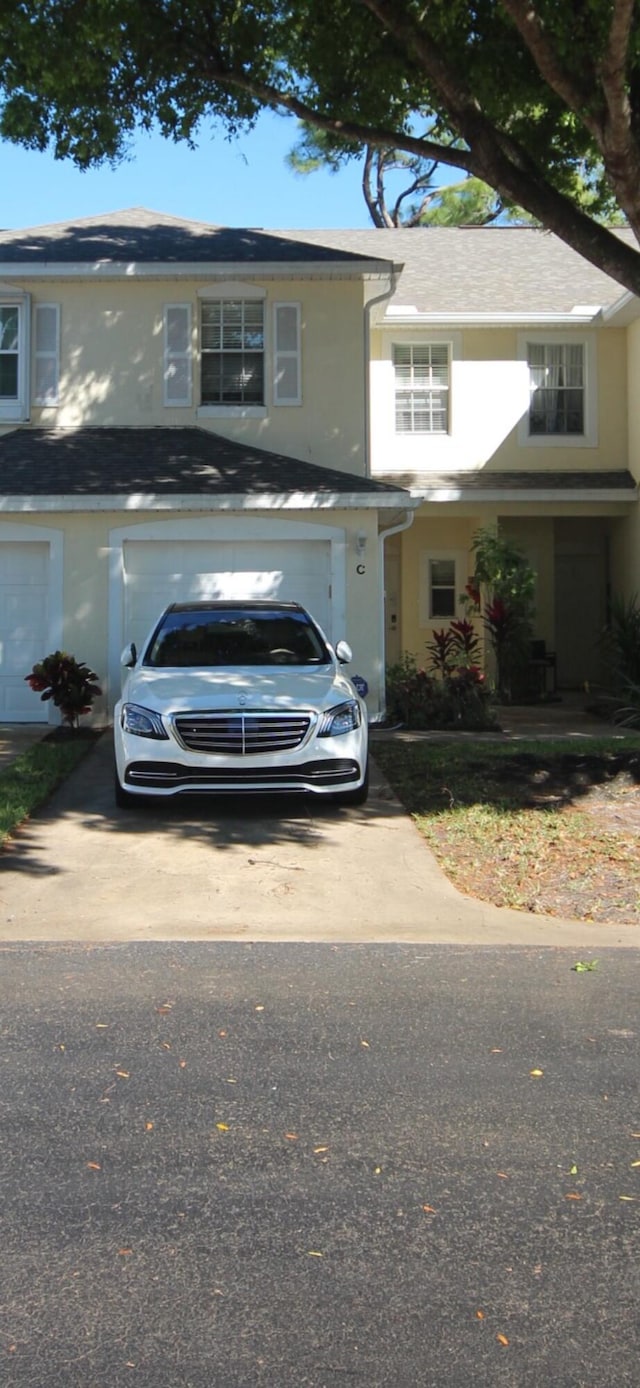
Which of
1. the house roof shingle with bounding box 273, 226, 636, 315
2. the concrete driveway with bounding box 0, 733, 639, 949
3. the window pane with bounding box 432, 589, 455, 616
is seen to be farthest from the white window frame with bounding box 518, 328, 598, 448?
the concrete driveway with bounding box 0, 733, 639, 949

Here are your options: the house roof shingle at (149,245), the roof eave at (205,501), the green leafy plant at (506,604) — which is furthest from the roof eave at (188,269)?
the green leafy plant at (506,604)

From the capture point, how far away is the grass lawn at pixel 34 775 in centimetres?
952

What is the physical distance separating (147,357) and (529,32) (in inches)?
313

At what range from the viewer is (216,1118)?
14.4 feet

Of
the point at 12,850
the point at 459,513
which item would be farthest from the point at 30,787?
the point at 459,513

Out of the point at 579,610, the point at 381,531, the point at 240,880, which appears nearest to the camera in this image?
the point at 240,880

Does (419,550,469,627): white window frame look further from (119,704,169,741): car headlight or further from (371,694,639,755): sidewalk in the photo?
(119,704,169,741): car headlight

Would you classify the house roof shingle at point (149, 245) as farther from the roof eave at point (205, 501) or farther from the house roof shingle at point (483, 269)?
the roof eave at point (205, 501)

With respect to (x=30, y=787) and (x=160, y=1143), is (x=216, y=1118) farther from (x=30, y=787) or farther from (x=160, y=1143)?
(x=30, y=787)

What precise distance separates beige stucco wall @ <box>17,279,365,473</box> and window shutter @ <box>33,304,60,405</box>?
90 millimetres

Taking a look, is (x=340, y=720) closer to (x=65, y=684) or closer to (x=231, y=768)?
(x=231, y=768)

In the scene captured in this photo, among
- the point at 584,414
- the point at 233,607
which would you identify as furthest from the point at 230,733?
the point at 584,414

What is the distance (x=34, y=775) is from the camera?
36.0 feet

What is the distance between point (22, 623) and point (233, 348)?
453 centimetres
